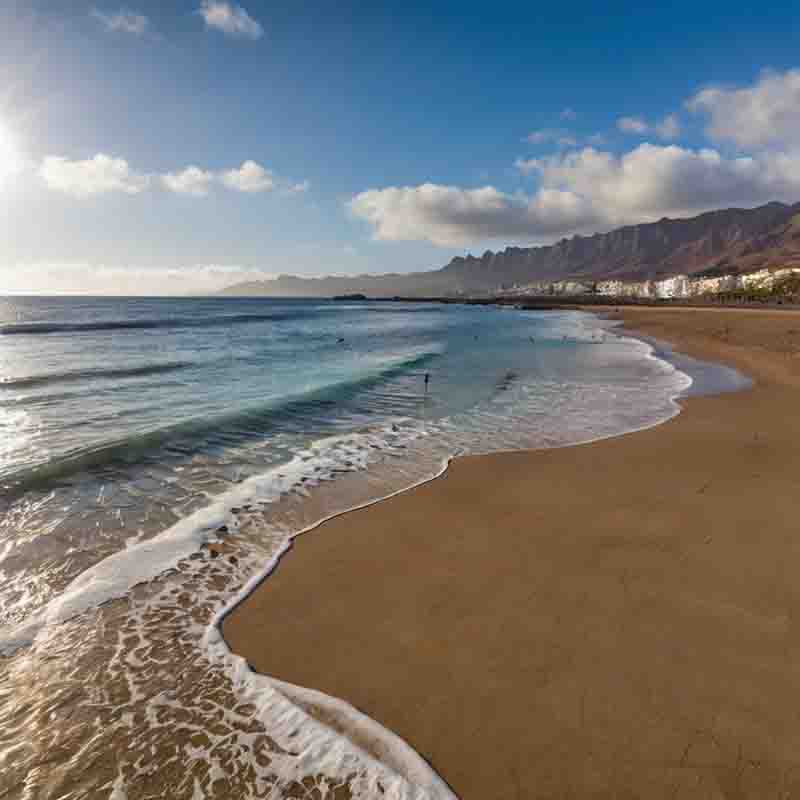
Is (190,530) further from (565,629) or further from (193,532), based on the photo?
(565,629)

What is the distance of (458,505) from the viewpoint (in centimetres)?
797

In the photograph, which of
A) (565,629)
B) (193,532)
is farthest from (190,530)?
(565,629)

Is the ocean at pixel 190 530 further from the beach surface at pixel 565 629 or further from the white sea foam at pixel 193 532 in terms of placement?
the beach surface at pixel 565 629

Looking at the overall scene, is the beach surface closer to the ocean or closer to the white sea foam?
the ocean

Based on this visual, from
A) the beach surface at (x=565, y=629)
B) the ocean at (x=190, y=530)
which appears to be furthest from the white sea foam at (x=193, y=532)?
the beach surface at (x=565, y=629)

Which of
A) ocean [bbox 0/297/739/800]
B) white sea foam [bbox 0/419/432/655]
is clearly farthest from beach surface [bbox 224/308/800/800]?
white sea foam [bbox 0/419/432/655]

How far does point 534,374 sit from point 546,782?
21489mm

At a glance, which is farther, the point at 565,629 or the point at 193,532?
the point at 193,532

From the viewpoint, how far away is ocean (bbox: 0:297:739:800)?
3.50 m

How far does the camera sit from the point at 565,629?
472 centimetres

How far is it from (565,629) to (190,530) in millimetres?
5673

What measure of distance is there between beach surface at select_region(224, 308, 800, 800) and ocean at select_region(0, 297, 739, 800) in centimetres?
45

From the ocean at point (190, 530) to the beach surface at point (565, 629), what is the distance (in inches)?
Result: 17.5

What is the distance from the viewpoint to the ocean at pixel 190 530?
3.50 m
